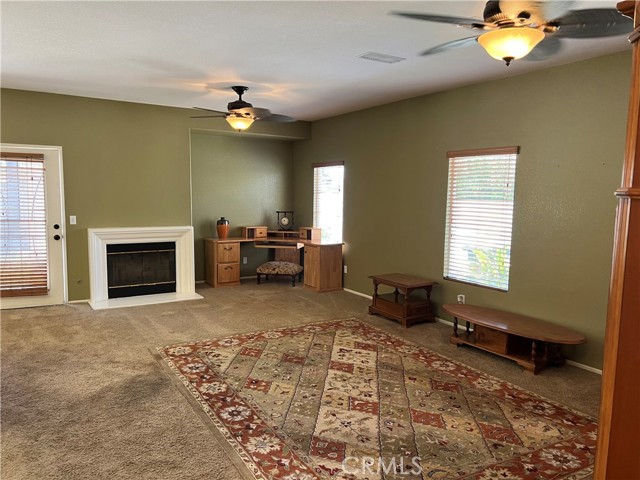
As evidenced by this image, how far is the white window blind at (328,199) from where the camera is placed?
7.21 meters

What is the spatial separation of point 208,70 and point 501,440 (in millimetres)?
4011

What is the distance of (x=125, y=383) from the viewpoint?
3557mm

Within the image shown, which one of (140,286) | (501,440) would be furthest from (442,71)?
(140,286)

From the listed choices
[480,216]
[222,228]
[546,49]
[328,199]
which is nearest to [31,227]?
[222,228]

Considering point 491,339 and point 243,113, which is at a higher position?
point 243,113

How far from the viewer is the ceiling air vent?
389 centimetres

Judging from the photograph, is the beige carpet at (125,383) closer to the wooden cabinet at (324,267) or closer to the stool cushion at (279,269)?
the wooden cabinet at (324,267)

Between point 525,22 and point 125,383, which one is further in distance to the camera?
point 125,383

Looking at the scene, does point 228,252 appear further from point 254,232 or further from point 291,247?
point 291,247

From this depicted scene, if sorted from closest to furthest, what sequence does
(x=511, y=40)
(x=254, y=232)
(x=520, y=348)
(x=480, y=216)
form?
1. (x=511, y=40)
2. (x=520, y=348)
3. (x=480, y=216)
4. (x=254, y=232)

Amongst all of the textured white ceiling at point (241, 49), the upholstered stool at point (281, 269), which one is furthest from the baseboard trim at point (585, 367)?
the upholstered stool at point (281, 269)

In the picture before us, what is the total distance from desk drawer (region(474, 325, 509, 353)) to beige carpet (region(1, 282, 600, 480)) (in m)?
0.11

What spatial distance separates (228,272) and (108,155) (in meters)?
2.50

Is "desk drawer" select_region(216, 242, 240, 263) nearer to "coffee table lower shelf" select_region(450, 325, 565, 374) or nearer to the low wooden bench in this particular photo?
the low wooden bench
